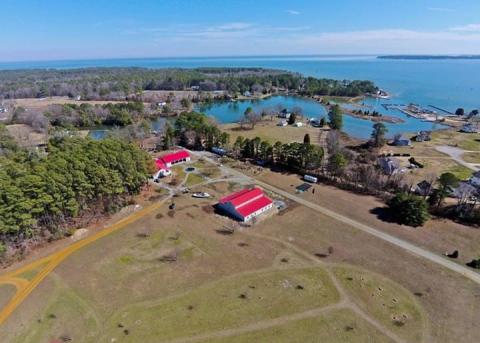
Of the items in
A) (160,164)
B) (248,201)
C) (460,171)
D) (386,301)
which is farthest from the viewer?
(460,171)

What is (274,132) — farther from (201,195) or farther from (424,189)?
(424,189)

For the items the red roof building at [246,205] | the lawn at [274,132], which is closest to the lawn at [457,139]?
the lawn at [274,132]

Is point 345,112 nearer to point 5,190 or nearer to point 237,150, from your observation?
point 237,150

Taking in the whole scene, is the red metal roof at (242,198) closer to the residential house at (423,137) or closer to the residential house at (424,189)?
the residential house at (424,189)

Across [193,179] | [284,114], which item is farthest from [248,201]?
[284,114]

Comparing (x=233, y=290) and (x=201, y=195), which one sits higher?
(x=201, y=195)

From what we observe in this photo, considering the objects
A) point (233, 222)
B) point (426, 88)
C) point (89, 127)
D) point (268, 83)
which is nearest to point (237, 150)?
point (233, 222)

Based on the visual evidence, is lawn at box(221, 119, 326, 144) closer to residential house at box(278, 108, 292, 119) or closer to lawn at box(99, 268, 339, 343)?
residential house at box(278, 108, 292, 119)
